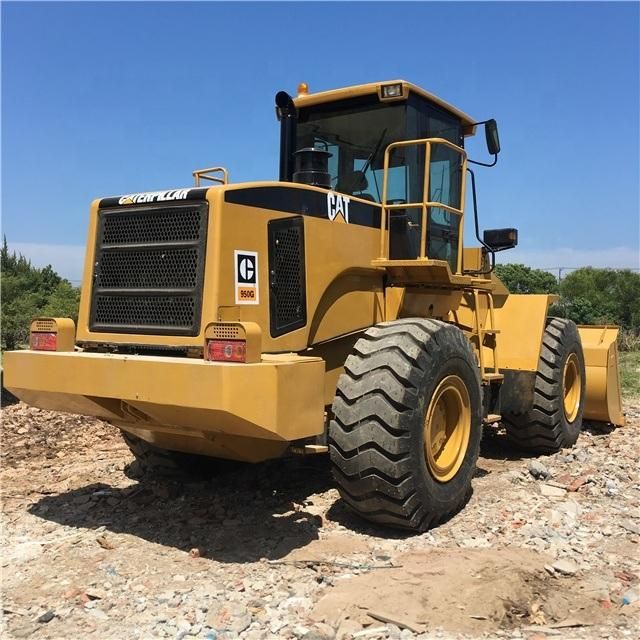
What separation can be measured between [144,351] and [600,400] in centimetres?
594

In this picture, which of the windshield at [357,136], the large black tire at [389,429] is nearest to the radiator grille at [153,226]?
the large black tire at [389,429]

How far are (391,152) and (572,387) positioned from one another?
3.80 meters

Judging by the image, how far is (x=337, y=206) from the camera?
16.6 feet

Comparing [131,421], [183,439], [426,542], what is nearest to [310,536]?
[426,542]

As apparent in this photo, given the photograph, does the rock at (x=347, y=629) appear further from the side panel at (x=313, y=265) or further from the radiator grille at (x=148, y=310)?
the radiator grille at (x=148, y=310)

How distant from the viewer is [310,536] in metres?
4.55

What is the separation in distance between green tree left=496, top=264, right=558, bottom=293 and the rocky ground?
74.1ft

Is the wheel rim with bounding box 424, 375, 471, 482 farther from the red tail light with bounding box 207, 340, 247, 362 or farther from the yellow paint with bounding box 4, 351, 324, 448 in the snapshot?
the red tail light with bounding box 207, 340, 247, 362

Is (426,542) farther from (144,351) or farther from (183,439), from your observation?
(144,351)

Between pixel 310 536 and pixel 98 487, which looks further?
pixel 98 487

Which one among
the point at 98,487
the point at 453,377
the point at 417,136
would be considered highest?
the point at 417,136

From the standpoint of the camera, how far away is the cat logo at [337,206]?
499 centimetres

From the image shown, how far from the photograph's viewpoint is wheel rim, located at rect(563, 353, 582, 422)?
7699 mm

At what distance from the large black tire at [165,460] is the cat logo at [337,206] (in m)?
2.31
